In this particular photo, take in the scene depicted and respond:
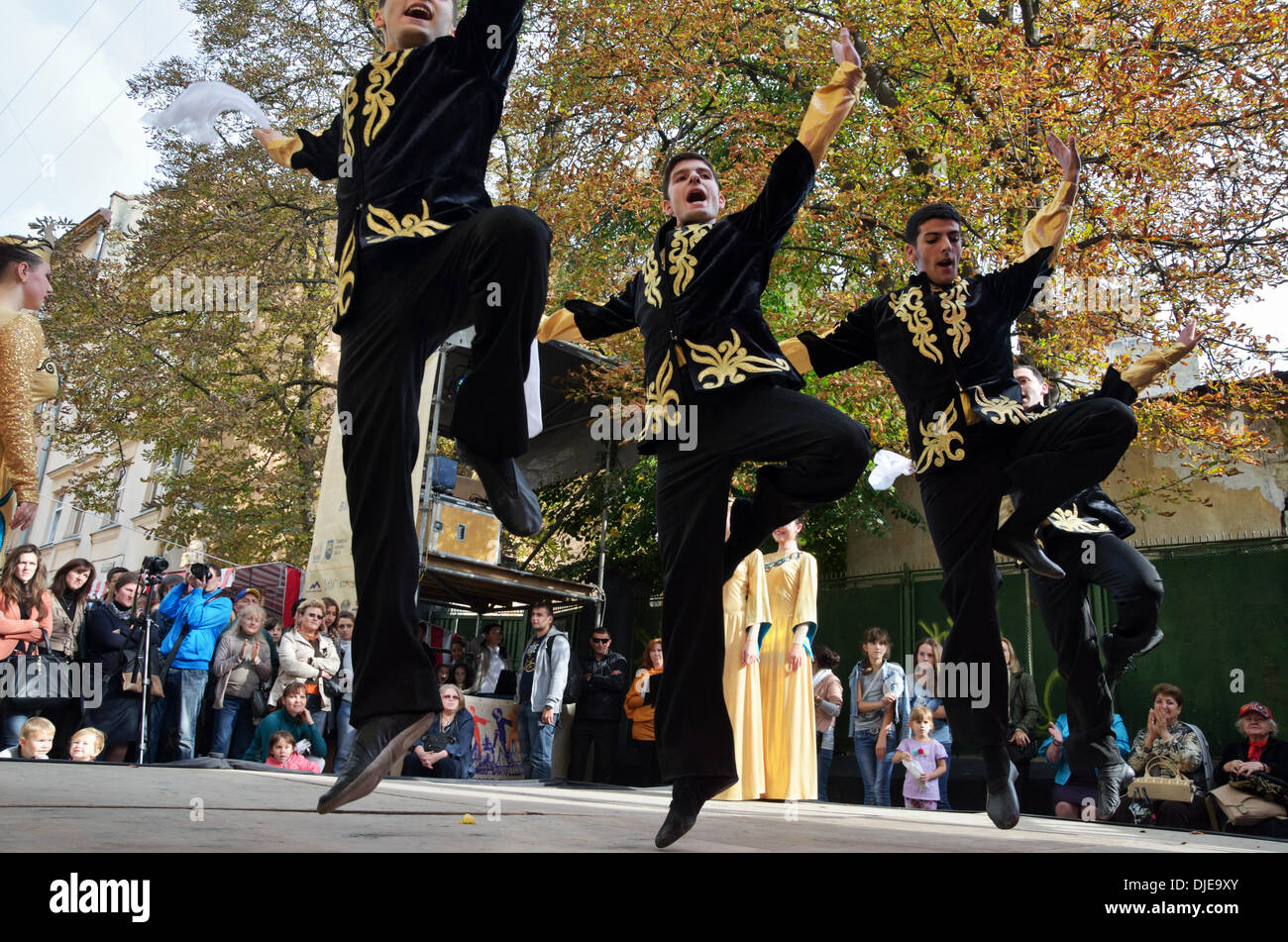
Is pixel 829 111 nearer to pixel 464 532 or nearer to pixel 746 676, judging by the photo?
pixel 746 676

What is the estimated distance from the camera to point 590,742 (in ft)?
36.1

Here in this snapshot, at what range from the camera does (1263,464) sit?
475 inches

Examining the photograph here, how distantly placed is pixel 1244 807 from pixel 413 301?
19.2 ft

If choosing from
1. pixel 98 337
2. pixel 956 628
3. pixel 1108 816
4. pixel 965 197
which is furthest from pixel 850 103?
pixel 98 337

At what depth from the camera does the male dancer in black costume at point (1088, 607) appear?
15.0 ft

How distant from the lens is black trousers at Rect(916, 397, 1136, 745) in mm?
3896

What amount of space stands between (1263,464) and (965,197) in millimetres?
4941

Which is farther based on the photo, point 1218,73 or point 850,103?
point 1218,73

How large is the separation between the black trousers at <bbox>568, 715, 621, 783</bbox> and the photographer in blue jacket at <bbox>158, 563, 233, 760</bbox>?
3.92 m

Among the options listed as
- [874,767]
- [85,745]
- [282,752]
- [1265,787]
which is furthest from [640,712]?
[1265,787]

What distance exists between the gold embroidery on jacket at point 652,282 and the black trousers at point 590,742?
7.81 meters

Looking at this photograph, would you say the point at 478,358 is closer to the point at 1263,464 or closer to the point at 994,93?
the point at 994,93

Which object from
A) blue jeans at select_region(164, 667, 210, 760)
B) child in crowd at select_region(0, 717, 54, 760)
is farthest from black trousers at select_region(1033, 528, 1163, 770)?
blue jeans at select_region(164, 667, 210, 760)

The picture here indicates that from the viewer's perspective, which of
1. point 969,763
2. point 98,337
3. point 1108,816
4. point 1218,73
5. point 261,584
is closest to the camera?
point 1108,816
